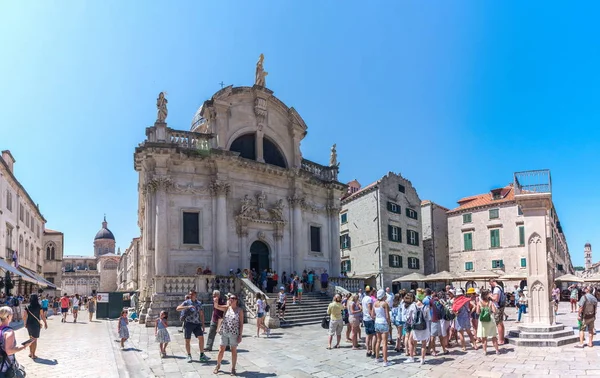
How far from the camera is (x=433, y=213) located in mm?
47125

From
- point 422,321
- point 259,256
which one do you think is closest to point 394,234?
point 259,256

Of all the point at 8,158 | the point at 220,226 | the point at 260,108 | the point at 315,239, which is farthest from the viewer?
the point at 8,158

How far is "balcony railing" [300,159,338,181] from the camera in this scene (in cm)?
2812

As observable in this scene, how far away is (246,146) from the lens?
2538cm

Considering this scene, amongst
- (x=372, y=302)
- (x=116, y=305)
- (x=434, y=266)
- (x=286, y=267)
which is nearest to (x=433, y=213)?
(x=434, y=266)

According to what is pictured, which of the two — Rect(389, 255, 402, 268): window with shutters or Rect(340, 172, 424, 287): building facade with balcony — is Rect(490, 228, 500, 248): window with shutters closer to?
Rect(340, 172, 424, 287): building facade with balcony

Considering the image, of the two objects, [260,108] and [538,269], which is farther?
[260,108]

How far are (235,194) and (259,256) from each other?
3640mm

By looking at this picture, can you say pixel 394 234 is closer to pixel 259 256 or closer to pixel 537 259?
pixel 259 256

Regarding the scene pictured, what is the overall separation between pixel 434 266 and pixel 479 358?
121 ft

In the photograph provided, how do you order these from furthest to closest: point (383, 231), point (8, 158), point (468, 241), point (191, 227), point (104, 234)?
point (104, 234)
point (468, 241)
point (383, 231)
point (8, 158)
point (191, 227)

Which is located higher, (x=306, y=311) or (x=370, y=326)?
(x=370, y=326)

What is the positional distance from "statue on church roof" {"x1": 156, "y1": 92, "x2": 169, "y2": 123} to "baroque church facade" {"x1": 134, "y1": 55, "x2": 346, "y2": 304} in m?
0.05

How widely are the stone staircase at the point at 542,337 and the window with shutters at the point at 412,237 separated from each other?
2842 centimetres
